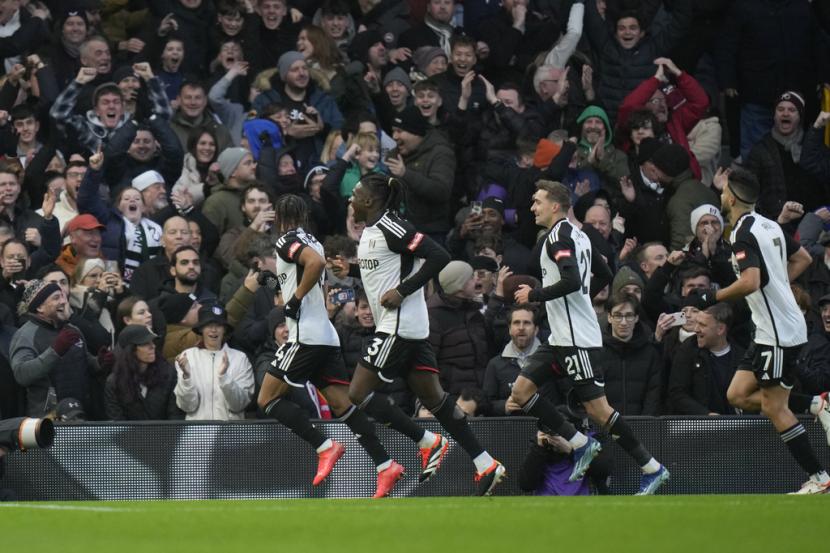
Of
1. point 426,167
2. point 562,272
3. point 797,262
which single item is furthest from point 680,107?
point 562,272

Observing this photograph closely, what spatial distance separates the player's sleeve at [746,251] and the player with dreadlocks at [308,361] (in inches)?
110

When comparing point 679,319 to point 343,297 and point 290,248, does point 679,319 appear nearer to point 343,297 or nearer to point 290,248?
point 343,297

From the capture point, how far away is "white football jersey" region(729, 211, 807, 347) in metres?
11.7

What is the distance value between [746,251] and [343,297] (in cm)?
374

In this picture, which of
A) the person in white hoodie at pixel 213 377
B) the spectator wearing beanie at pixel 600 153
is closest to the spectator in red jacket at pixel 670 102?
the spectator wearing beanie at pixel 600 153

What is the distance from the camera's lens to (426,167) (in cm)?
1620

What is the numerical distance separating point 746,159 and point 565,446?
20.6 ft

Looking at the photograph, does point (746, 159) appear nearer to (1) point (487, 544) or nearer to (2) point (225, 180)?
(2) point (225, 180)

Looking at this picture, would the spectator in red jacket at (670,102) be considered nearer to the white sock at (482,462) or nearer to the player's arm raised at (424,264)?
the player's arm raised at (424,264)

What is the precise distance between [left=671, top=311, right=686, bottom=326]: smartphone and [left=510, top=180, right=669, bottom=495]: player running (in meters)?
1.74

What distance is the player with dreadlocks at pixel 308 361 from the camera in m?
11.9

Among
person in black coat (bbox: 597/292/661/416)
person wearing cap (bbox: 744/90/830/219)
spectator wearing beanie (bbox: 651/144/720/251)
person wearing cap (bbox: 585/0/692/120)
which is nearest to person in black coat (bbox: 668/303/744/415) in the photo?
person in black coat (bbox: 597/292/661/416)

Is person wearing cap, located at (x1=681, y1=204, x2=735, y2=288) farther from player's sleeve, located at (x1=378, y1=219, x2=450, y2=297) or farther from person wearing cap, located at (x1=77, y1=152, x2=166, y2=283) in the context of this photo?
person wearing cap, located at (x1=77, y1=152, x2=166, y2=283)

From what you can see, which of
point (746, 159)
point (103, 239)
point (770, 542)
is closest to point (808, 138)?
point (746, 159)
